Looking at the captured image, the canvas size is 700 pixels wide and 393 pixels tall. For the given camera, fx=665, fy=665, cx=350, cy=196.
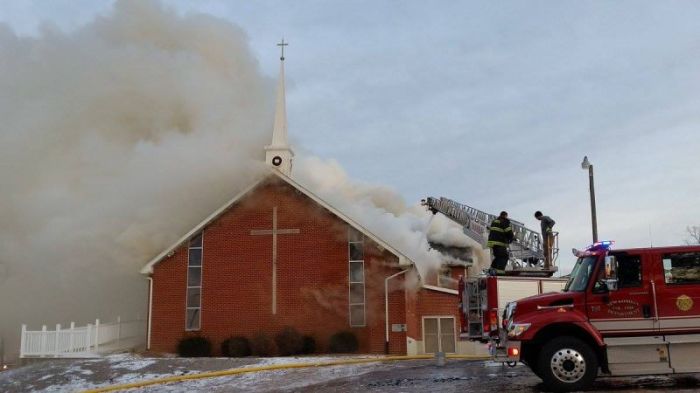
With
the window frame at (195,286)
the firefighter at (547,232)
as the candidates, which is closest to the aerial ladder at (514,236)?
the firefighter at (547,232)

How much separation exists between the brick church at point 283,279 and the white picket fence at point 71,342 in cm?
172

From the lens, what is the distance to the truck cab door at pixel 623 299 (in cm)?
1004

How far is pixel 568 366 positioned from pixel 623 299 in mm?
1335

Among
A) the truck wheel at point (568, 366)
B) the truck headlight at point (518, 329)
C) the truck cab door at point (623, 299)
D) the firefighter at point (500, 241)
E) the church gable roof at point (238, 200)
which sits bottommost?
the truck wheel at point (568, 366)

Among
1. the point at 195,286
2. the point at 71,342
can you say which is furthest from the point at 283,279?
the point at 71,342

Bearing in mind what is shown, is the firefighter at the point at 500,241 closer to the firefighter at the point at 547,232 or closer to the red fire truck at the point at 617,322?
the firefighter at the point at 547,232

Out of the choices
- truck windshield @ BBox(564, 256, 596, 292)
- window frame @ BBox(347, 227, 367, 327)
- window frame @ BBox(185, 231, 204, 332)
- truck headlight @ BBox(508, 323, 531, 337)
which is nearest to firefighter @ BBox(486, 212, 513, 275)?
truck windshield @ BBox(564, 256, 596, 292)

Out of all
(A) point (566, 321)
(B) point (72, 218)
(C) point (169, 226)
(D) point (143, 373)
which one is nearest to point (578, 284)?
(A) point (566, 321)

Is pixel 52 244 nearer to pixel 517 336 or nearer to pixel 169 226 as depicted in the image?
pixel 169 226

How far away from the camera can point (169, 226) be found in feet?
77.6

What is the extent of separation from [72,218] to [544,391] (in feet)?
65.2

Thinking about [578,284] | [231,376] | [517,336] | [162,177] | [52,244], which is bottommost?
[231,376]

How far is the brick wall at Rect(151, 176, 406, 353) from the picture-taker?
68.2ft

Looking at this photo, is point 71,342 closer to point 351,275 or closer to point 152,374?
point 152,374
